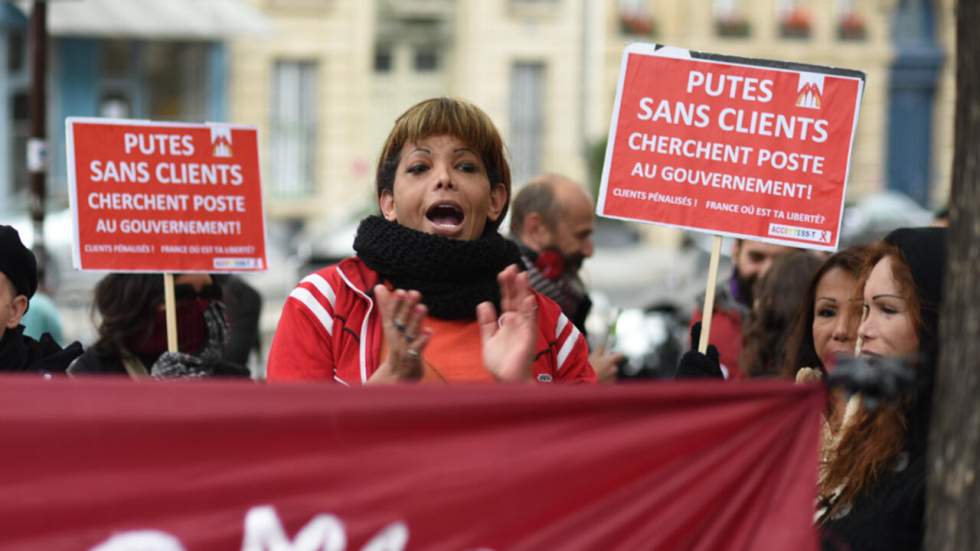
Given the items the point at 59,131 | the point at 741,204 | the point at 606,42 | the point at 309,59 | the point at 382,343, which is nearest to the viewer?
the point at 382,343

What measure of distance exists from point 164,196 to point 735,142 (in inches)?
69.5

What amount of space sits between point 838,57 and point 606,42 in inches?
232

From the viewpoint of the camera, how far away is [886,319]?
3998 millimetres

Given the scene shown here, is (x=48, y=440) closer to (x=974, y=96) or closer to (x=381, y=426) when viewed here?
(x=381, y=426)

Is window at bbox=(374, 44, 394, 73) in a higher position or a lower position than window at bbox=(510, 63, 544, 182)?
higher

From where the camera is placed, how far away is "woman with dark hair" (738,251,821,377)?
629 centimetres

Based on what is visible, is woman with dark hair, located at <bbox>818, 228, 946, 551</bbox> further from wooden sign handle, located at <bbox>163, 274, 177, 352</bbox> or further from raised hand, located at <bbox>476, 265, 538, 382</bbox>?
wooden sign handle, located at <bbox>163, 274, 177, 352</bbox>

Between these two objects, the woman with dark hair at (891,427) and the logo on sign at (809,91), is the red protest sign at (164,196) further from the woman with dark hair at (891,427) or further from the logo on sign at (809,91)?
the woman with dark hair at (891,427)

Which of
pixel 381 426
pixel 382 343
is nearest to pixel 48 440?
pixel 381 426

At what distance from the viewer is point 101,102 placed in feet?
92.0

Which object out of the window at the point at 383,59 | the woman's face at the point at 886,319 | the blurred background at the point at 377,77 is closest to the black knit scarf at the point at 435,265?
the woman's face at the point at 886,319

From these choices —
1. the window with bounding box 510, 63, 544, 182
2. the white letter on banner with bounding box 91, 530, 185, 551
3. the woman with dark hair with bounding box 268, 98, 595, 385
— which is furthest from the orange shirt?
the window with bounding box 510, 63, 544, 182

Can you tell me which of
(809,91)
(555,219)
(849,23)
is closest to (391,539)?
(809,91)

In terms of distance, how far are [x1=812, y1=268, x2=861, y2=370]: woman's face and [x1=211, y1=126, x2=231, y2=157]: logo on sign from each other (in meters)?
1.87
